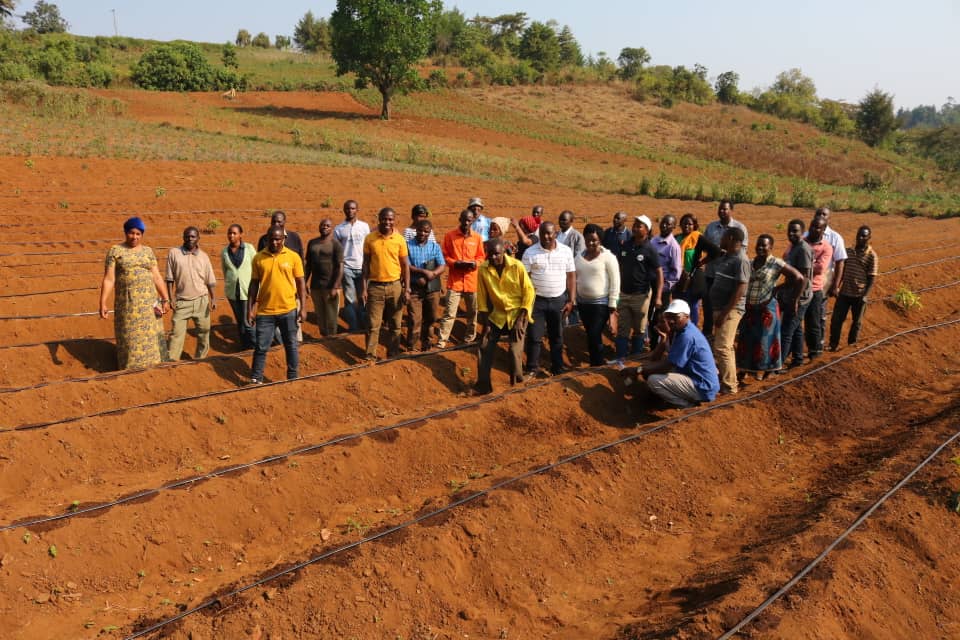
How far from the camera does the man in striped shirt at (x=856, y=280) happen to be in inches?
379

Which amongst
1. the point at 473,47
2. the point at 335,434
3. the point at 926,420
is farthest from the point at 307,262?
the point at 473,47

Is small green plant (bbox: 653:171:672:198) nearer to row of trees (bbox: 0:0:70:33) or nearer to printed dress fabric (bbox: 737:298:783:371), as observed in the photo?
printed dress fabric (bbox: 737:298:783:371)

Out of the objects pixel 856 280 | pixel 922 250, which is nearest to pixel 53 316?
pixel 856 280

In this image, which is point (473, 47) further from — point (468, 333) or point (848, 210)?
point (468, 333)

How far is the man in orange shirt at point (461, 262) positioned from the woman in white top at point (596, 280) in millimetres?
1101

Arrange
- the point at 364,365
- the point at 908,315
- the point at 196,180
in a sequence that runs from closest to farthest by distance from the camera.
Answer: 1. the point at 364,365
2. the point at 908,315
3. the point at 196,180

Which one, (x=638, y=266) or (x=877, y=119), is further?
(x=877, y=119)

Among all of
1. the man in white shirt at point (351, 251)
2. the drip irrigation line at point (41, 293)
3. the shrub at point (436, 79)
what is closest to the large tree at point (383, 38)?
the shrub at point (436, 79)

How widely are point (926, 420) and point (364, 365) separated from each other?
18.7 ft

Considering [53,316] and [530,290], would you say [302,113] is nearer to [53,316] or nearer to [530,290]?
[53,316]

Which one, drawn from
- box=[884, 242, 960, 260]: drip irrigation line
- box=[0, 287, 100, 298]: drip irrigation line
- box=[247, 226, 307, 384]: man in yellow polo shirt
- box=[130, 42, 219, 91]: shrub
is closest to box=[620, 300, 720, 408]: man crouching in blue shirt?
box=[247, 226, 307, 384]: man in yellow polo shirt

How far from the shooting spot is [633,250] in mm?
8930

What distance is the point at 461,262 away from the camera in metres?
9.15

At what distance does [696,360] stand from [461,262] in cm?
292
